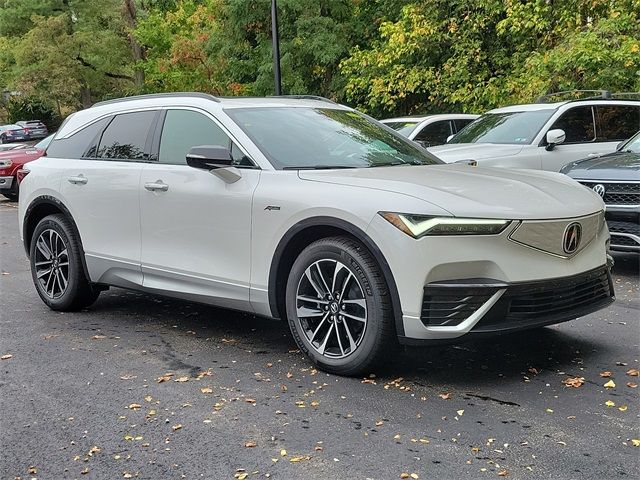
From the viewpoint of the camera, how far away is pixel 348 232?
4367 mm

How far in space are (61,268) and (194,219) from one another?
1.82m

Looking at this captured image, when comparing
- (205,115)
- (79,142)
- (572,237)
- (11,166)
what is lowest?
(11,166)

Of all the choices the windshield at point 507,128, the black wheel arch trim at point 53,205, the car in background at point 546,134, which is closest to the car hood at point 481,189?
the black wheel arch trim at point 53,205

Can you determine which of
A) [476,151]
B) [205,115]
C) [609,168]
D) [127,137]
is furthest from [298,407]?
[476,151]

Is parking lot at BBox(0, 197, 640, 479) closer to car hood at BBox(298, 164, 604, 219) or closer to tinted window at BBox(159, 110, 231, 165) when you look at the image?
car hood at BBox(298, 164, 604, 219)

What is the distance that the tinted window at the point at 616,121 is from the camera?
10859mm

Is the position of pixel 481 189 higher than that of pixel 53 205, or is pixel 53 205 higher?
pixel 481 189

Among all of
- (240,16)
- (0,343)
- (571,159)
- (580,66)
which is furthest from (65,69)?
(0,343)

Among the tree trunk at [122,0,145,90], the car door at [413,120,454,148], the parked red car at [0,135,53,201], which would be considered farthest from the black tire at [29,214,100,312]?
the tree trunk at [122,0,145,90]

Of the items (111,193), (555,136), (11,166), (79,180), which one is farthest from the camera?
(11,166)

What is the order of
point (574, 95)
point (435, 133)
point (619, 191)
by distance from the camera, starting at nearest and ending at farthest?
point (619, 191), point (435, 133), point (574, 95)

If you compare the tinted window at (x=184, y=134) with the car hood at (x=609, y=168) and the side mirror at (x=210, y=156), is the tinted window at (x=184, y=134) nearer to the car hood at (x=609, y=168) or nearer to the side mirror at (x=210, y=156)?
the side mirror at (x=210, y=156)

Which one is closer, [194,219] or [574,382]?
[574,382]

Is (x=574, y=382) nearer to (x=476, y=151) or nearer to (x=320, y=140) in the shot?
(x=320, y=140)
